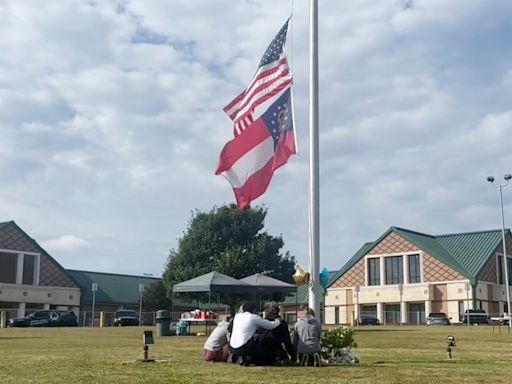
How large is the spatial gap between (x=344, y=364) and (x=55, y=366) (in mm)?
5546

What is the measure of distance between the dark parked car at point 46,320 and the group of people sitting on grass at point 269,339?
40883mm

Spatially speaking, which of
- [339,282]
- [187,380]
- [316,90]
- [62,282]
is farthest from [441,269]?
[187,380]

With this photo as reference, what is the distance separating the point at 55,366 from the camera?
1427cm

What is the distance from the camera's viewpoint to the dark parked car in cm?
5231

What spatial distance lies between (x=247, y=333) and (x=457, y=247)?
58.6 meters

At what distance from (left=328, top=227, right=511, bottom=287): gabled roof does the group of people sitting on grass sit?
169ft

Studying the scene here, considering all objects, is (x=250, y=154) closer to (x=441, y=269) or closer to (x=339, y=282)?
(x=441, y=269)

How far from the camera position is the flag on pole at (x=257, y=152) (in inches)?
641

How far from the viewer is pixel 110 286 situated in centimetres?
7675

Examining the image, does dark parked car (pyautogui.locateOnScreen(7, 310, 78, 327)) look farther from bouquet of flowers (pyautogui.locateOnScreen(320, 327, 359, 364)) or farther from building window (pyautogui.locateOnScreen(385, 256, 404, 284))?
bouquet of flowers (pyautogui.locateOnScreen(320, 327, 359, 364))

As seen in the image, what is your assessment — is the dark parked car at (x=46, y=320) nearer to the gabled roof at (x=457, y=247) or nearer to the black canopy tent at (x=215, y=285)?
the black canopy tent at (x=215, y=285)

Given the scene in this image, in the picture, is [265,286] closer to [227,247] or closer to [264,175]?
[264,175]

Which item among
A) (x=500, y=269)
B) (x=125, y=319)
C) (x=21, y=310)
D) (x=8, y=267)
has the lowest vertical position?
(x=125, y=319)

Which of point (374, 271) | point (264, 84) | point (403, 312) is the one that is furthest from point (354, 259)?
point (264, 84)
